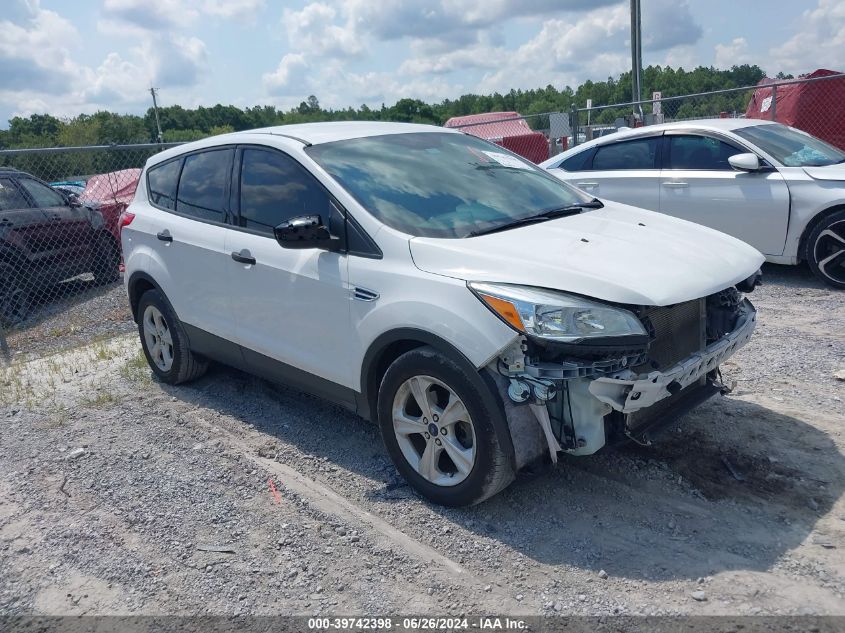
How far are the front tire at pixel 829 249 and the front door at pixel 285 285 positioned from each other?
5.32 meters

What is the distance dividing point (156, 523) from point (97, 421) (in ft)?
6.11

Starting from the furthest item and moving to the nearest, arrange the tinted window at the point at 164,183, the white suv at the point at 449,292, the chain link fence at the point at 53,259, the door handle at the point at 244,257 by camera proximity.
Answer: the chain link fence at the point at 53,259 < the tinted window at the point at 164,183 < the door handle at the point at 244,257 < the white suv at the point at 449,292

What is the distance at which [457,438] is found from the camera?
3.73m

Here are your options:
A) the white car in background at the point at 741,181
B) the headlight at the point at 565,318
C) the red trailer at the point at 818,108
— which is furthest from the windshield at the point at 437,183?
the red trailer at the point at 818,108

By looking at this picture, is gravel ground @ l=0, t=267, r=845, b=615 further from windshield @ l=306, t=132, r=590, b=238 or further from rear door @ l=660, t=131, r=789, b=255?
rear door @ l=660, t=131, r=789, b=255

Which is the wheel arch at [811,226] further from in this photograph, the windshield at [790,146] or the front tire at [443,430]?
the front tire at [443,430]

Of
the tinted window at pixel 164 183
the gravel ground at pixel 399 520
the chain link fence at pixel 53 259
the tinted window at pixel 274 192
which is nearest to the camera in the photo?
the gravel ground at pixel 399 520

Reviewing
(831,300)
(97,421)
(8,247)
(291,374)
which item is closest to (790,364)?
(831,300)

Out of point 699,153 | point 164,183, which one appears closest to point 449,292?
point 164,183

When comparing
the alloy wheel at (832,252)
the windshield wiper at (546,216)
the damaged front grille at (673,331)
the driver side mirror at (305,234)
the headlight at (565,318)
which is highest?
the driver side mirror at (305,234)

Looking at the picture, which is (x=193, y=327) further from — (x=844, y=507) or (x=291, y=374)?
(x=844, y=507)

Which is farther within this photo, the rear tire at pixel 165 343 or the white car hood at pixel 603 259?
the rear tire at pixel 165 343

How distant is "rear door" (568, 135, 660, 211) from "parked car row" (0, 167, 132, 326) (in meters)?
6.59

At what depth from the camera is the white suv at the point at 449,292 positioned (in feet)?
11.0
